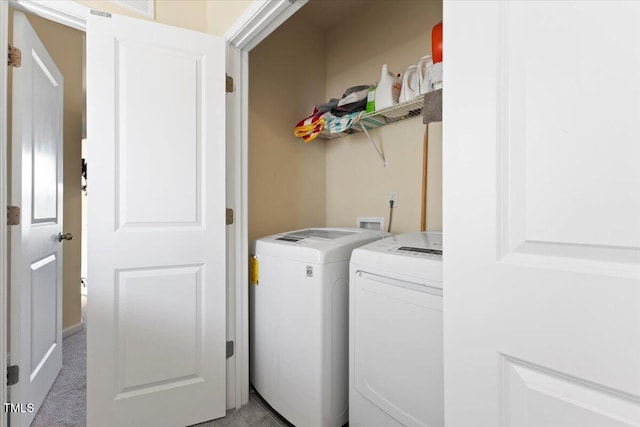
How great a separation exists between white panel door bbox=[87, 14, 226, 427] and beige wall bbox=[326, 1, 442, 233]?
3.42 ft

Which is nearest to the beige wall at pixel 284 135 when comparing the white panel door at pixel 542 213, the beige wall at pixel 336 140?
the beige wall at pixel 336 140

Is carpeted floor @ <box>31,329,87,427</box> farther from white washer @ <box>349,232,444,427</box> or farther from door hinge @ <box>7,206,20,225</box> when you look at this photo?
white washer @ <box>349,232,444,427</box>

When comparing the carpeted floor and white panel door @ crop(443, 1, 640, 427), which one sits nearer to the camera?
white panel door @ crop(443, 1, 640, 427)

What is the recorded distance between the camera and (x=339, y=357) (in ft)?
4.96

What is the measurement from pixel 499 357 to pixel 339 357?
1.04m

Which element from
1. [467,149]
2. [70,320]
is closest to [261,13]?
[467,149]

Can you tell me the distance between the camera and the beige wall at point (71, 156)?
8.83 feet

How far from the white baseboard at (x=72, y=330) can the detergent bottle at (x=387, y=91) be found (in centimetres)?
318

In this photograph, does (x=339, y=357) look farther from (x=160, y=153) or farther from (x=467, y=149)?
(x=160, y=153)

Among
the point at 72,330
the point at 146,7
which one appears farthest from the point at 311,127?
the point at 72,330

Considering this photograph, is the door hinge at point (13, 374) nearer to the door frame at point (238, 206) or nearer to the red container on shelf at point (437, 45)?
the door frame at point (238, 206)

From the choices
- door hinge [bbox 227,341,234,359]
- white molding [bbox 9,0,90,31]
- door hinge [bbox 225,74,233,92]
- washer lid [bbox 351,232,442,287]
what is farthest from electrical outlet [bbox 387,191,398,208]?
white molding [bbox 9,0,90,31]

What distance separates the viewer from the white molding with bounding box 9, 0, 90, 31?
1.44 meters

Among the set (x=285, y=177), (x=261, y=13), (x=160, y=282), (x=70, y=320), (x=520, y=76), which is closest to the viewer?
(x=520, y=76)
